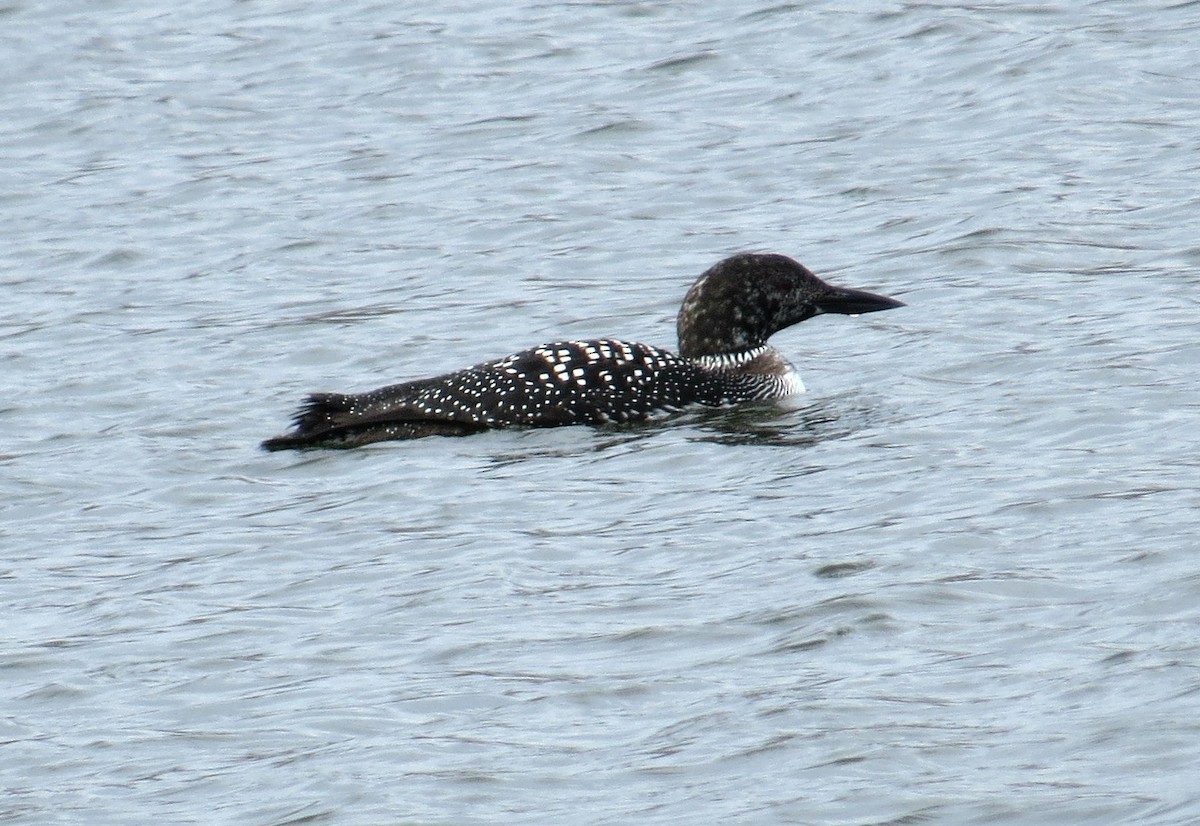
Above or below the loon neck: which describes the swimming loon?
above

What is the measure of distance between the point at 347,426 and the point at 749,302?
1.77 metres

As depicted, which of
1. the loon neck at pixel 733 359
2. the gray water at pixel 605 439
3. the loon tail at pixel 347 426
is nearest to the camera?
the gray water at pixel 605 439

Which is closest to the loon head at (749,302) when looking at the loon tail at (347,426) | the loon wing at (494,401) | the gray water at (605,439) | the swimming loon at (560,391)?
the swimming loon at (560,391)

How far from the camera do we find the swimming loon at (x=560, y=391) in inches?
342

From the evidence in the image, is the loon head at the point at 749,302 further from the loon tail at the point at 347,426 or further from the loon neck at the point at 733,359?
the loon tail at the point at 347,426

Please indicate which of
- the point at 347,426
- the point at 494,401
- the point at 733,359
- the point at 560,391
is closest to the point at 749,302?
the point at 733,359

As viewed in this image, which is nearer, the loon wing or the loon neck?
the loon wing

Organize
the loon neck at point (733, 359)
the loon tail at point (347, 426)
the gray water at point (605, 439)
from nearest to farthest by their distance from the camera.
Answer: the gray water at point (605, 439) → the loon tail at point (347, 426) → the loon neck at point (733, 359)

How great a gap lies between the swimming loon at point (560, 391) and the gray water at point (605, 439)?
94 millimetres

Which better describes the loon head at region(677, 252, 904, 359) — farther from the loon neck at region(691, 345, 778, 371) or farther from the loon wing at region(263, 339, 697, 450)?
the loon wing at region(263, 339, 697, 450)

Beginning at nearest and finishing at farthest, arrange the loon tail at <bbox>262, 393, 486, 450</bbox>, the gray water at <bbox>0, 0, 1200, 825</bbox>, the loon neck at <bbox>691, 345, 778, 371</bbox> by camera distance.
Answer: the gray water at <bbox>0, 0, 1200, 825</bbox>, the loon tail at <bbox>262, 393, 486, 450</bbox>, the loon neck at <bbox>691, 345, 778, 371</bbox>

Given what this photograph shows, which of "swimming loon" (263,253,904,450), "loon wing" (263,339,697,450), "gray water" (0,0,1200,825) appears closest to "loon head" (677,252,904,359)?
"swimming loon" (263,253,904,450)

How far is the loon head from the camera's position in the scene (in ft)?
30.8

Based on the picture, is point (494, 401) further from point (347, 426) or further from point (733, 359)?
point (733, 359)
